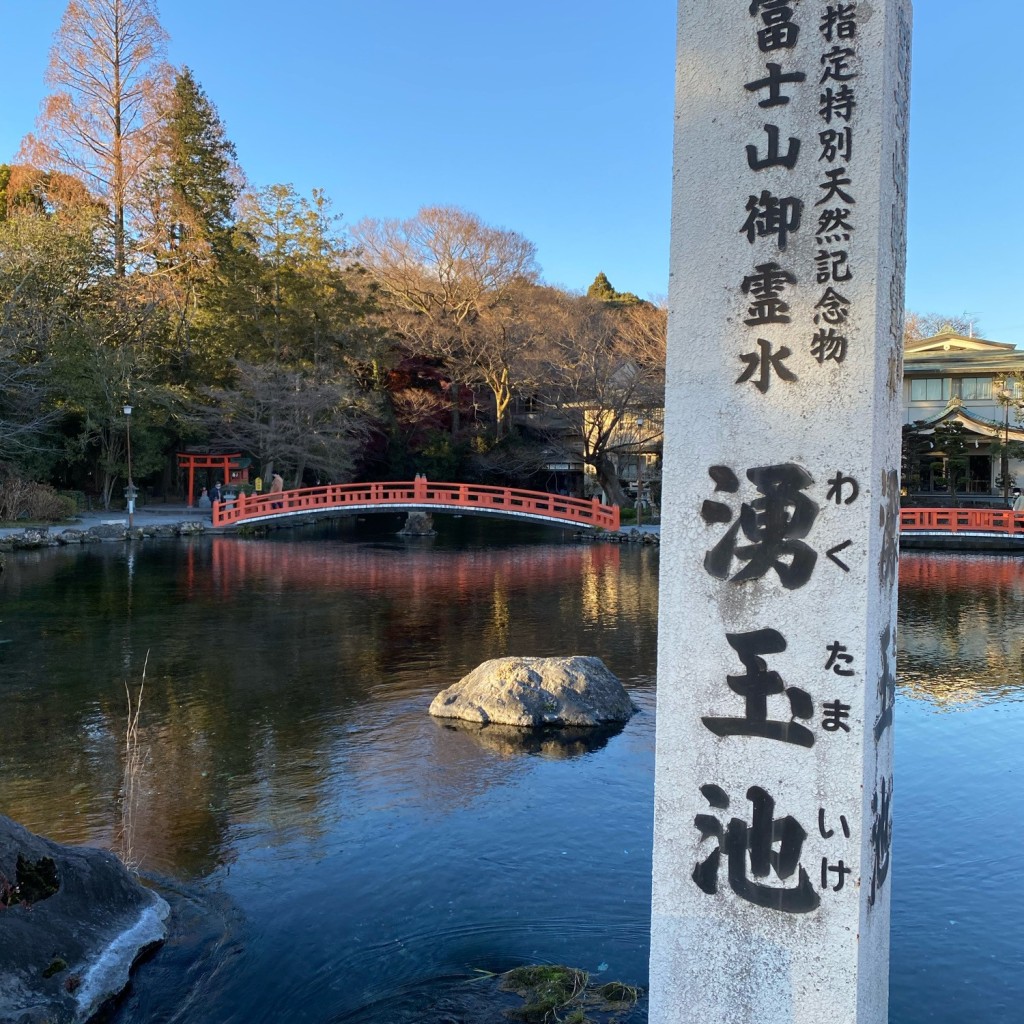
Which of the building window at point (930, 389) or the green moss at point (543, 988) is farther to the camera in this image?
the building window at point (930, 389)

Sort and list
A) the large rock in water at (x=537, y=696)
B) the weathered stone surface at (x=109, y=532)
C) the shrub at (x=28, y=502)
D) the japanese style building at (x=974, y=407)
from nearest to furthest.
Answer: the large rock in water at (x=537, y=696), the weathered stone surface at (x=109, y=532), the shrub at (x=28, y=502), the japanese style building at (x=974, y=407)

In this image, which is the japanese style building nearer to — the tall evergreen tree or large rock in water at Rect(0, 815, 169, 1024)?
the tall evergreen tree

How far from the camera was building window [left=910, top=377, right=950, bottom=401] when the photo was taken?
2769cm

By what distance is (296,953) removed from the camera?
13.0 feet

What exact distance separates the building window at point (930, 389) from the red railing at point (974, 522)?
371 inches

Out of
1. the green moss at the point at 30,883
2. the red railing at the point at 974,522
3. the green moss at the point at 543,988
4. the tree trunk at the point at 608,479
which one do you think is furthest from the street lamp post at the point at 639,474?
the green moss at the point at 30,883

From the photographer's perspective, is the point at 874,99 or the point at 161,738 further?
the point at 161,738

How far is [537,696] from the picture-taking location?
7117 mm

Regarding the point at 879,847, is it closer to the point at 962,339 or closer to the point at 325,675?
the point at 325,675

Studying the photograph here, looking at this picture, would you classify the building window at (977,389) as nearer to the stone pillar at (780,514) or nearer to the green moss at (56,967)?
the stone pillar at (780,514)

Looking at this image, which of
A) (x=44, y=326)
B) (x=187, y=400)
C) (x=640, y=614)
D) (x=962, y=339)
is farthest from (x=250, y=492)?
(x=962, y=339)

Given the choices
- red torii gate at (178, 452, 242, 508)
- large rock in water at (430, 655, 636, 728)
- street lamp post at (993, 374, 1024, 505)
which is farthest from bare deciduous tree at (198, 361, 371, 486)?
large rock in water at (430, 655, 636, 728)

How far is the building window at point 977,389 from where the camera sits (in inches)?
1069

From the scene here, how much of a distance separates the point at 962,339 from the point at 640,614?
24.0 meters
